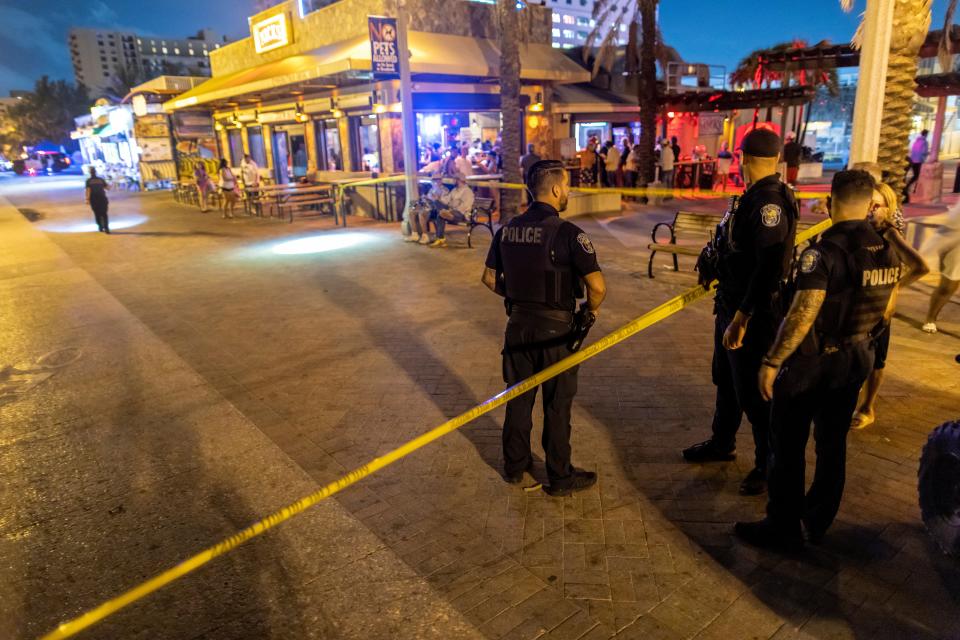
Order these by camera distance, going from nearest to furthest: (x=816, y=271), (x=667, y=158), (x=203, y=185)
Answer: (x=816, y=271)
(x=667, y=158)
(x=203, y=185)

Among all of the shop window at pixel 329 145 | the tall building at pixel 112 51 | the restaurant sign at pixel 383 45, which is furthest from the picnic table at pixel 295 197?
the tall building at pixel 112 51

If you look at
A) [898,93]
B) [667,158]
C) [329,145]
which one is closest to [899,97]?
[898,93]

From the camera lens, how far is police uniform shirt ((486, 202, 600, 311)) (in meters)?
3.47

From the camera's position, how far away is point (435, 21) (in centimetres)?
1852

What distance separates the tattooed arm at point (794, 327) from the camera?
2.83m

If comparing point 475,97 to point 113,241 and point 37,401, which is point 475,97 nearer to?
point 113,241

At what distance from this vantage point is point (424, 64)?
1605 centimetres

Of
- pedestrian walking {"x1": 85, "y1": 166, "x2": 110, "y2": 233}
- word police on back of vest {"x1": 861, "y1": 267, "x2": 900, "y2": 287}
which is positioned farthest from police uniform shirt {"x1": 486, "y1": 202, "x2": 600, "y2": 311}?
pedestrian walking {"x1": 85, "y1": 166, "x2": 110, "y2": 233}

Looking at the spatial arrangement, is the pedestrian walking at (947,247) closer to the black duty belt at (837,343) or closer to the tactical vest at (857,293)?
the tactical vest at (857,293)

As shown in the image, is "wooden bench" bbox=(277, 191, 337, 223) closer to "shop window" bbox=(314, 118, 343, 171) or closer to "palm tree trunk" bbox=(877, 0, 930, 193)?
"shop window" bbox=(314, 118, 343, 171)

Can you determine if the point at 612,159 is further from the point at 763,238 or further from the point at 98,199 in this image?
the point at 763,238

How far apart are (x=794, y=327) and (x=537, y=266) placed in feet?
4.41

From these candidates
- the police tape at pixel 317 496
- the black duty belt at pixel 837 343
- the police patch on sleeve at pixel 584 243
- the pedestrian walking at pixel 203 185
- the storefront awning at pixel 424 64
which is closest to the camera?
the police tape at pixel 317 496

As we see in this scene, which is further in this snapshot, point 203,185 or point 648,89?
point 203,185
